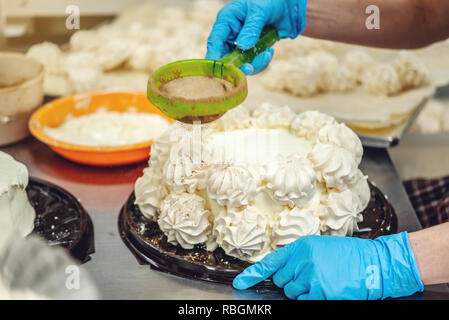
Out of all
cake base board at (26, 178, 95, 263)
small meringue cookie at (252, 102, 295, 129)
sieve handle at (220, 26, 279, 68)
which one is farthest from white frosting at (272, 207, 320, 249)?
cake base board at (26, 178, 95, 263)

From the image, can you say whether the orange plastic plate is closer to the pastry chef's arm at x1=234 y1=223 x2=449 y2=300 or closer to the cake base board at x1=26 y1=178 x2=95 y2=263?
the cake base board at x1=26 y1=178 x2=95 y2=263

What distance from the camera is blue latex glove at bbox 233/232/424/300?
130 centimetres

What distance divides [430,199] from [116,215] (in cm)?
135

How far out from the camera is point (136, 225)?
1546mm

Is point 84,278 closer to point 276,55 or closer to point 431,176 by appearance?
point 276,55

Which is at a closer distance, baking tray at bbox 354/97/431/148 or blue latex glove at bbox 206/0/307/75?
blue latex glove at bbox 206/0/307/75

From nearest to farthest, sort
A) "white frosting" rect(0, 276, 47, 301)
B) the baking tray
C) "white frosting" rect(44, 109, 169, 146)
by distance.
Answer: "white frosting" rect(0, 276, 47, 301), "white frosting" rect(44, 109, 169, 146), the baking tray

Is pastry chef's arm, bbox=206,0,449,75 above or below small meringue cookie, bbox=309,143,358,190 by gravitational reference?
above

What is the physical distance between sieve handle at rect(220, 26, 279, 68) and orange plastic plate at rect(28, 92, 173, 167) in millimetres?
584

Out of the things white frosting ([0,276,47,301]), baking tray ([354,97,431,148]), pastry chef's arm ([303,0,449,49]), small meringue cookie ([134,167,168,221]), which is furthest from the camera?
baking tray ([354,97,431,148])

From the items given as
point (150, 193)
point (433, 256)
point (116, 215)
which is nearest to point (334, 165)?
point (433, 256)

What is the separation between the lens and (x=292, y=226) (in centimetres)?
138
